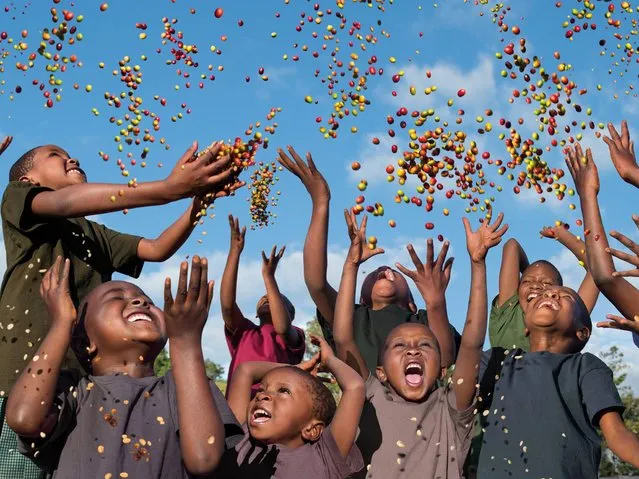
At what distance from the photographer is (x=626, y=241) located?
4297 mm

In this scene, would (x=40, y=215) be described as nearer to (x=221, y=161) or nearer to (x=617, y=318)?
(x=221, y=161)

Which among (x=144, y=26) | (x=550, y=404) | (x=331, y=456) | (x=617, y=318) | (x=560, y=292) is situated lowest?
(x=331, y=456)

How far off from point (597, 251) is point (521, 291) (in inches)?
42.1

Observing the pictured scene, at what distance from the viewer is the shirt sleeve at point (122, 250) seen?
15.8 feet

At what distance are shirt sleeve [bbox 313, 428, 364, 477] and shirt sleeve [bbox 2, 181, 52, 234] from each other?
5.92 feet

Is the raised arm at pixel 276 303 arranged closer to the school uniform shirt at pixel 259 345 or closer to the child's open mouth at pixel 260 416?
the school uniform shirt at pixel 259 345

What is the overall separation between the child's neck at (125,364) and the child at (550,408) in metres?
1.99

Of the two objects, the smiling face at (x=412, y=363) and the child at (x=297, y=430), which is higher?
the smiling face at (x=412, y=363)

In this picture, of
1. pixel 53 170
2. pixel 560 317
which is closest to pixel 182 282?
pixel 53 170

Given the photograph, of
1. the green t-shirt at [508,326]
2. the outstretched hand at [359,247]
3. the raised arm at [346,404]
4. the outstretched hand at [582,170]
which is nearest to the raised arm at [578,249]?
the green t-shirt at [508,326]

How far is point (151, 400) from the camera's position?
386cm

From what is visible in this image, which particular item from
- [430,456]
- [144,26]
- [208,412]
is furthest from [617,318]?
[144,26]

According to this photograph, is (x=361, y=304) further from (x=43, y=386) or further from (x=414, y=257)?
(x=43, y=386)

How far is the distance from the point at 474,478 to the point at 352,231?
163 centimetres
